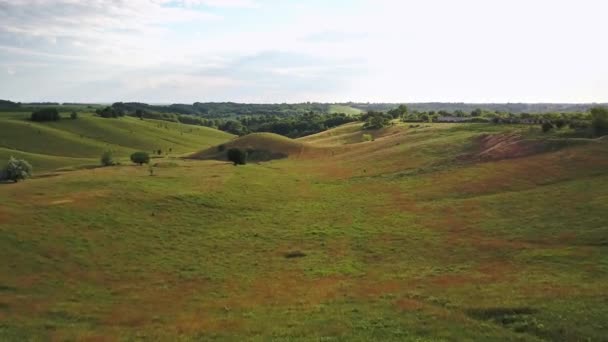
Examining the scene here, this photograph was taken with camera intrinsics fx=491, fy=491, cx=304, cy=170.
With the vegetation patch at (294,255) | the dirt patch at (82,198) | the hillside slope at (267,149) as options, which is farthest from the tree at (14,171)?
the vegetation patch at (294,255)

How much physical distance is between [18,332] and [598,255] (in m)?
36.2

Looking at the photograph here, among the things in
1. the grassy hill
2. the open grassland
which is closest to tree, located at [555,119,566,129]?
the open grassland

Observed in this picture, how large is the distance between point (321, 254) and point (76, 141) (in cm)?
13599

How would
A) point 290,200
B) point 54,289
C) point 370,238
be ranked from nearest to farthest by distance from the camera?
point 54,289
point 370,238
point 290,200

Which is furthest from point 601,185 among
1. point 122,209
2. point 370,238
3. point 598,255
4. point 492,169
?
point 122,209

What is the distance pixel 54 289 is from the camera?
107 ft

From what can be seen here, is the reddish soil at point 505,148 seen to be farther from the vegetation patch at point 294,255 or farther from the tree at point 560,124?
the vegetation patch at point 294,255

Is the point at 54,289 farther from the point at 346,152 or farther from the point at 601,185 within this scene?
the point at 346,152

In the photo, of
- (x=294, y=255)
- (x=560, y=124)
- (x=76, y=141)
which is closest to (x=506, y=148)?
(x=560, y=124)

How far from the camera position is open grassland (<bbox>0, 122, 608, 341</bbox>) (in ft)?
83.5

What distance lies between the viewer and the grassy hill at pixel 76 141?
124 metres

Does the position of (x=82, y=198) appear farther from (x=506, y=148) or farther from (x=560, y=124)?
(x=560, y=124)

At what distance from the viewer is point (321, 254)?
41781 millimetres

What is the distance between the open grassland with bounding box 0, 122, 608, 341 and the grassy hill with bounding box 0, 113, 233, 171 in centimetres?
6047
